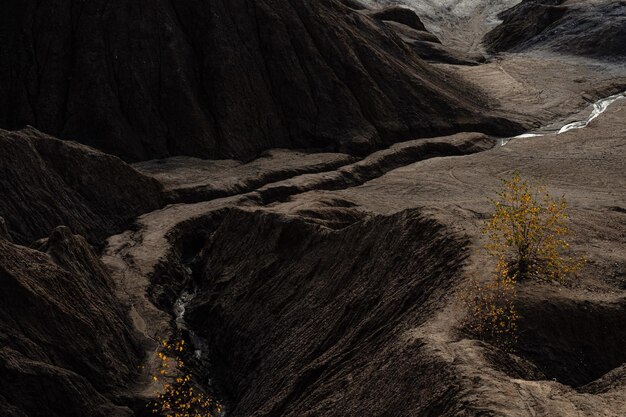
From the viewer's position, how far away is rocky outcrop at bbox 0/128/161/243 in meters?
33.8

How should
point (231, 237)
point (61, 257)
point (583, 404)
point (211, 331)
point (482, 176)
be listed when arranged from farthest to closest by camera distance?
point (482, 176)
point (231, 237)
point (211, 331)
point (61, 257)
point (583, 404)

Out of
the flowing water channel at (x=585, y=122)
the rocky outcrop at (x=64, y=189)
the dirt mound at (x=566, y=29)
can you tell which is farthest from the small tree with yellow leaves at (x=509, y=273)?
the dirt mound at (x=566, y=29)

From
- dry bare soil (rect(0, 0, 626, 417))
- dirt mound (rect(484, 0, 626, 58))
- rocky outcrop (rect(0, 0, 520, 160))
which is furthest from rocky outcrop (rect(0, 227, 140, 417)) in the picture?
dirt mound (rect(484, 0, 626, 58))

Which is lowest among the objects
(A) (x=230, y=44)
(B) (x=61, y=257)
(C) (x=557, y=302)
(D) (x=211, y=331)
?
(D) (x=211, y=331)

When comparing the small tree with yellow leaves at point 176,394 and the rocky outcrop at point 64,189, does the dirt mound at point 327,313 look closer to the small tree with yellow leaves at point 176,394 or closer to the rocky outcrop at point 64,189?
the small tree with yellow leaves at point 176,394

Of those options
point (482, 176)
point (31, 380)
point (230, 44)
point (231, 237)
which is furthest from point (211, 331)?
point (230, 44)

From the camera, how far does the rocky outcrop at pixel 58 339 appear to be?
2027 cm

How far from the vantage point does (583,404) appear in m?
14.7

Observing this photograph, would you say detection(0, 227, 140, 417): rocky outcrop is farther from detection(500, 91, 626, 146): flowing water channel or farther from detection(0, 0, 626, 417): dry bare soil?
detection(500, 91, 626, 146): flowing water channel

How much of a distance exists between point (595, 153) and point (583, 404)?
34840 mm

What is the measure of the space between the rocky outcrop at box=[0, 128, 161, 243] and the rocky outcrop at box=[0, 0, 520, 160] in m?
8.66

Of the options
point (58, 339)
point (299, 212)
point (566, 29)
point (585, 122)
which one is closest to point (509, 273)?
point (58, 339)

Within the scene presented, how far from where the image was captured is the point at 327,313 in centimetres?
2392

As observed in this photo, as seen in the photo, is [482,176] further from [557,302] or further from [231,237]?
[557,302]
